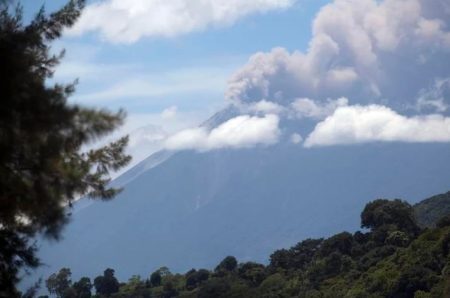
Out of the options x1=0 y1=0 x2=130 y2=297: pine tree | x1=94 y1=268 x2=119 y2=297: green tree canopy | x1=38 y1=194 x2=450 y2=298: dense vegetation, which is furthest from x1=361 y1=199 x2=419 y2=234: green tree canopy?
x1=0 y1=0 x2=130 y2=297: pine tree

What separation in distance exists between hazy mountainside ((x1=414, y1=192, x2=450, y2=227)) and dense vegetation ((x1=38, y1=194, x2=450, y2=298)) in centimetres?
1111

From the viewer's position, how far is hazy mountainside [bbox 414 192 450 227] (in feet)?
172

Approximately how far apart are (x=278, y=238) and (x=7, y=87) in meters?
192

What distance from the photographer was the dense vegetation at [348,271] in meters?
29.0

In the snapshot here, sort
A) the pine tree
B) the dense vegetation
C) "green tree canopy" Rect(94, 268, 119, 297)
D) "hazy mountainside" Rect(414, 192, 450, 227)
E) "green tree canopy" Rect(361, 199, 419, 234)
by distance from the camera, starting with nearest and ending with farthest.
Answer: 1. the pine tree
2. the dense vegetation
3. "green tree canopy" Rect(361, 199, 419, 234)
4. "green tree canopy" Rect(94, 268, 119, 297)
5. "hazy mountainside" Rect(414, 192, 450, 227)

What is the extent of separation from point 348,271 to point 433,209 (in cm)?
2301

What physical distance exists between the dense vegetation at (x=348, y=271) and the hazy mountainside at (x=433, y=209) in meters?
11.1

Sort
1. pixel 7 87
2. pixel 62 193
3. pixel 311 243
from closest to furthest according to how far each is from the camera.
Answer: pixel 7 87 → pixel 62 193 → pixel 311 243

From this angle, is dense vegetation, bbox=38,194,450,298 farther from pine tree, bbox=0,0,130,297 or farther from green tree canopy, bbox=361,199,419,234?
pine tree, bbox=0,0,130,297

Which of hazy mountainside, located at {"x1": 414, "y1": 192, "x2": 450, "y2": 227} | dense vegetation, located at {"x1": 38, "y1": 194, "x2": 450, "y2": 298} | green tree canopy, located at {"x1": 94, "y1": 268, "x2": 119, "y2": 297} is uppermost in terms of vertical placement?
green tree canopy, located at {"x1": 94, "y1": 268, "x2": 119, "y2": 297}

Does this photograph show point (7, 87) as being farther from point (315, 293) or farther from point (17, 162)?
point (315, 293)

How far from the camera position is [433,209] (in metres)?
56.1

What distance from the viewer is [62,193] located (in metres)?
6.35

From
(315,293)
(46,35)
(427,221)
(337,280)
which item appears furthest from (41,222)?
(427,221)
